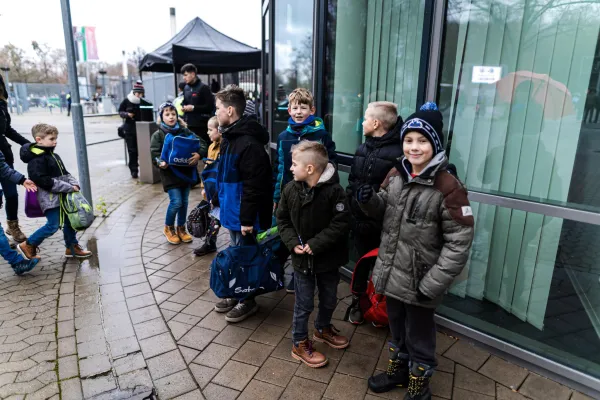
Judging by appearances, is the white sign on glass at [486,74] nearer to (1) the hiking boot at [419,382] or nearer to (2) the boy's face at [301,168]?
(2) the boy's face at [301,168]

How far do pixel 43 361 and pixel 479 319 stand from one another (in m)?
3.22

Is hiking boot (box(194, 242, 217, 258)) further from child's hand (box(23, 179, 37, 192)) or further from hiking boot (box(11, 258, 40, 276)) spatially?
child's hand (box(23, 179, 37, 192))

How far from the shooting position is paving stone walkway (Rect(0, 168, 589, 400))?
103 inches

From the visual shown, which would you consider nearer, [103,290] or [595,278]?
[595,278]

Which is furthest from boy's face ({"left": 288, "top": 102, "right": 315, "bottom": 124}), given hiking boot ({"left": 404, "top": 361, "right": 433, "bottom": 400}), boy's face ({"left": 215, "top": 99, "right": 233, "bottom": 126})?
hiking boot ({"left": 404, "top": 361, "right": 433, "bottom": 400})

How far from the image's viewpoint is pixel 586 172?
2.62 metres

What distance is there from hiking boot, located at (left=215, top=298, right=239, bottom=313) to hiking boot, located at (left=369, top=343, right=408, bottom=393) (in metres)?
1.42

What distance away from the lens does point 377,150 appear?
299 centimetres

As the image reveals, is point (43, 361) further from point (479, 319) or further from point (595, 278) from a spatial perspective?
point (595, 278)

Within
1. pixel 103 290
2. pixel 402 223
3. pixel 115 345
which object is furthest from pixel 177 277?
pixel 402 223

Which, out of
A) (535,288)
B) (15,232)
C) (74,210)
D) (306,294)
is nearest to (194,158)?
(74,210)

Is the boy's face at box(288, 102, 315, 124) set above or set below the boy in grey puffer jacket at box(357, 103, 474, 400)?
above

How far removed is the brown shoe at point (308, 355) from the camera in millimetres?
2816

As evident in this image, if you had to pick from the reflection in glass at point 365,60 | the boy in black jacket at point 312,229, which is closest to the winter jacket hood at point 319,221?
the boy in black jacket at point 312,229
